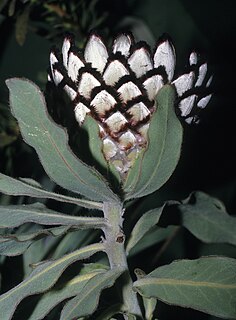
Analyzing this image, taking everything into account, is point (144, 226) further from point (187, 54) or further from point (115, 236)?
point (187, 54)

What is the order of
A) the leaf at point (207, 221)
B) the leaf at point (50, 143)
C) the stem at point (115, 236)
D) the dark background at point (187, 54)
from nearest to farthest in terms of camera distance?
the leaf at point (50, 143) → the stem at point (115, 236) → the leaf at point (207, 221) → the dark background at point (187, 54)

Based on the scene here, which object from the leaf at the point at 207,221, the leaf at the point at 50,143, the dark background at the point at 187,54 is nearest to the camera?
the leaf at the point at 50,143

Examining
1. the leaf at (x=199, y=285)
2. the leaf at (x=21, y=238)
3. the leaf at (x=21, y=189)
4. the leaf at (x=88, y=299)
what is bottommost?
the leaf at (x=199, y=285)

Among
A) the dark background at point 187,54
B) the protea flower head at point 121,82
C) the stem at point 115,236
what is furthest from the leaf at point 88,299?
the dark background at point 187,54

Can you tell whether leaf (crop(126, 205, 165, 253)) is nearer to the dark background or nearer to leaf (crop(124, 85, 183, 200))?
leaf (crop(124, 85, 183, 200))

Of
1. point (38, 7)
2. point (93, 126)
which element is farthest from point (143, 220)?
point (38, 7)

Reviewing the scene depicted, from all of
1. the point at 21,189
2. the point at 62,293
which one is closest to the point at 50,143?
the point at 21,189

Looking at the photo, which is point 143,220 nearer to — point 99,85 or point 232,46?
point 99,85

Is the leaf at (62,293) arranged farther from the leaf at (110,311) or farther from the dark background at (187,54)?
the dark background at (187,54)

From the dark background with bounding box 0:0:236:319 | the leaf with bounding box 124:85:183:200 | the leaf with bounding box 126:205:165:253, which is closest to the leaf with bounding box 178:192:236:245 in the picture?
the leaf with bounding box 126:205:165:253
